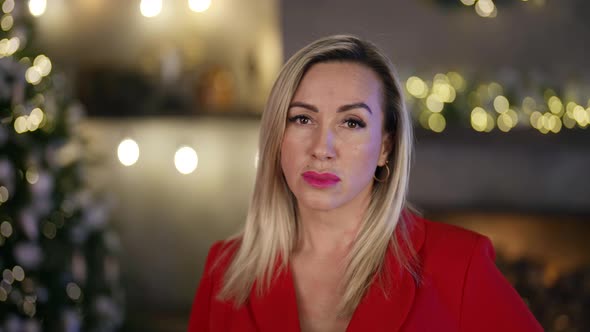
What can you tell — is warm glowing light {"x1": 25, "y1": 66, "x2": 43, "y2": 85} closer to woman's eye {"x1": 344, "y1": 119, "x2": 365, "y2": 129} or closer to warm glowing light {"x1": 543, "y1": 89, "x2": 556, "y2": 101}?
woman's eye {"x1": 344, "y1": 119, "x2": 365, "y2": 129}

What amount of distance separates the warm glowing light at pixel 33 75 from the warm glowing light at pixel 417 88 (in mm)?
1648

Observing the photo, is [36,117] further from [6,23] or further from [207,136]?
[207,136]

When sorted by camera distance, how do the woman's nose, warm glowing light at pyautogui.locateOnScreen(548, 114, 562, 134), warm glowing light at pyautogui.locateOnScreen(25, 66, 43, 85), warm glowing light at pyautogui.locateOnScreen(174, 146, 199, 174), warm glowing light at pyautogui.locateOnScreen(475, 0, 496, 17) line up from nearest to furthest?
the woman's nose
warm glowing light at pyautogui.locateOnScreen(25, 66, 43, 85)
warm glowing light at pyautogui.locateOnScreen(548, 114, 562, 134)
warm glowing light at pyautogui.locateOnScreen(475, 0, 496, 17)
warm glowing light at pyautogui.locateOnScreen(174, 146, 199, 174)

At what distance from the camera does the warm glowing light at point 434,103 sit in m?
3.73

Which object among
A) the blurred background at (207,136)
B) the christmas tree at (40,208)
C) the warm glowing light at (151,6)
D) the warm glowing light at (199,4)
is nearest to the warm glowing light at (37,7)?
the blurred background at (207,136)

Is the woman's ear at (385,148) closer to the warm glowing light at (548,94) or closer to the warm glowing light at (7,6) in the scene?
the warm glowing light at (7,6)

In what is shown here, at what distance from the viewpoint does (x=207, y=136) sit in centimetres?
436

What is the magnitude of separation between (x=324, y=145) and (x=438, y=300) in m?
0.36

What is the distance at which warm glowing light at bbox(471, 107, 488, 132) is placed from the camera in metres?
3.69

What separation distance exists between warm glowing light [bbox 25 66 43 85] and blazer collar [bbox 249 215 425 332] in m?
1.70

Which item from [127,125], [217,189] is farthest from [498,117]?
[127,125]

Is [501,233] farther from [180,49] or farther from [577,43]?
[180,49]

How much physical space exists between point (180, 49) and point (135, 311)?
4.77ft

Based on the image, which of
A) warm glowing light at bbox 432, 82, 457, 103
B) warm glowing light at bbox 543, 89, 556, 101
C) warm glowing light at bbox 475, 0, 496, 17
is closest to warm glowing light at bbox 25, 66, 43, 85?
warm glowing light at bbox 432, 82, 457, 103
